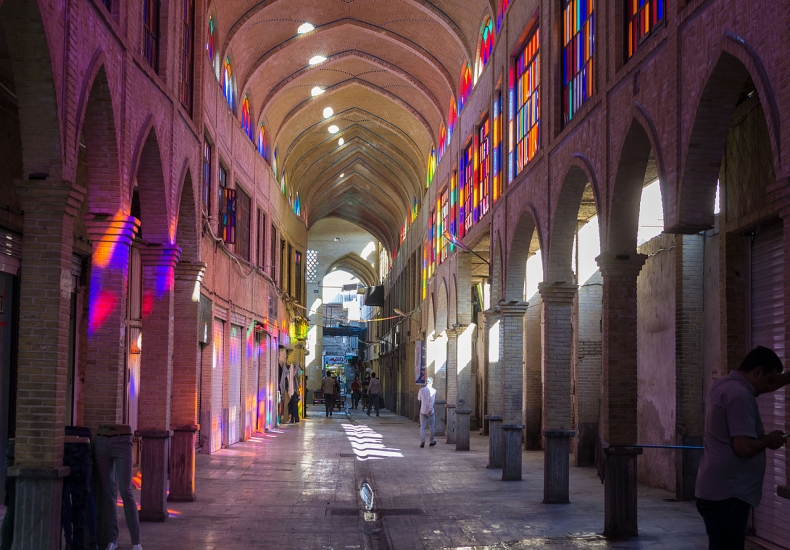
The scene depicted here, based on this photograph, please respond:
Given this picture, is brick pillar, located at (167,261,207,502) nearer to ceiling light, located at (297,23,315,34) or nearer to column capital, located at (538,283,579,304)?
column capital, located at (538,283,579,304)

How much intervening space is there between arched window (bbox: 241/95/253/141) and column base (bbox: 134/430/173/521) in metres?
15.1

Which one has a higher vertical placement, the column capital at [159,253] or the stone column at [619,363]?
the column capital at [159,253]

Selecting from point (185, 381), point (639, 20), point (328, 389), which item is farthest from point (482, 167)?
point (328, 389)

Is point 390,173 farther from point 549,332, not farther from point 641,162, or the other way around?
point 641,162

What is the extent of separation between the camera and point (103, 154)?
970 centimetres

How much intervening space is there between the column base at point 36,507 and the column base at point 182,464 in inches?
183

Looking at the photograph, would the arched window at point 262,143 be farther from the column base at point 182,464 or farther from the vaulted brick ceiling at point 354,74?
the column base at point 182,464

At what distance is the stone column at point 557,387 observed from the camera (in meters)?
12.5

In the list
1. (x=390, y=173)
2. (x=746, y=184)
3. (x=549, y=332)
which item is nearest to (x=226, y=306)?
(x=549, y=332)

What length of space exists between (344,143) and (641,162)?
2846 cm

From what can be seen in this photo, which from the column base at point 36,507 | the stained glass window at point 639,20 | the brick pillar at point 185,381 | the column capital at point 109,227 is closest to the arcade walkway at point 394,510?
the brick pillar at point 185,381

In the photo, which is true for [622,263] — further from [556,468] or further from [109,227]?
[109,227]

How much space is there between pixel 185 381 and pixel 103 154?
4148 millimetres

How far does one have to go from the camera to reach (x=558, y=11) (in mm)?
14039
